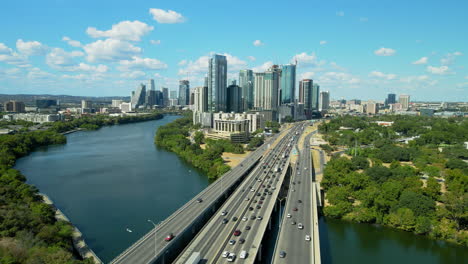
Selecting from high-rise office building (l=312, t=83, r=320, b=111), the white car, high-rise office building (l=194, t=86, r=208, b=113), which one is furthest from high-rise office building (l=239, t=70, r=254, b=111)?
the white car

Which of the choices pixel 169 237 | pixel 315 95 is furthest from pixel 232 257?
pixel 315 95

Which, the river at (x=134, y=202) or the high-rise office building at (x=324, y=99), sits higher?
the high-rise office building at (x=324, y=99)

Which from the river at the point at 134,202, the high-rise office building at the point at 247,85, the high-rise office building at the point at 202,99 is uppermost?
the high-rise office building at the point at 247,85

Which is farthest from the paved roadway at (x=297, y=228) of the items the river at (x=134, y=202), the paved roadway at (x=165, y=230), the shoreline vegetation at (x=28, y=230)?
the shoreline vegetation at (x=28, y=230)

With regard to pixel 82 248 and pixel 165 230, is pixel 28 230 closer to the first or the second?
pixel 82 248

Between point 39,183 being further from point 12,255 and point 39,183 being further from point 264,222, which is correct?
point 264,222

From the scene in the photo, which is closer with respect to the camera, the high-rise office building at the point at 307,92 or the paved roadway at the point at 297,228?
the paved roadway at the point at 297,228

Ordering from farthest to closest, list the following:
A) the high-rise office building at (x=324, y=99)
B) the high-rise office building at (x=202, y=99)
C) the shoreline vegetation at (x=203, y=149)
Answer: the high-rise office building at (x=324, y=99)
the high-rise office building at (x=202, y=99)
the shoreline vegetation at (x=203, y=149)

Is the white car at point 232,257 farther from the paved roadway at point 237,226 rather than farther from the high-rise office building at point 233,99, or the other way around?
the high-rise office building at point 233,99
